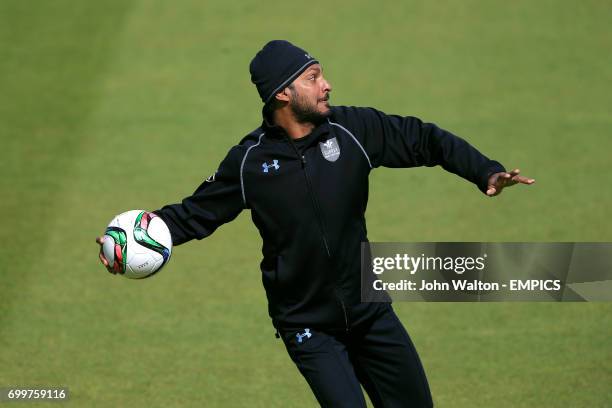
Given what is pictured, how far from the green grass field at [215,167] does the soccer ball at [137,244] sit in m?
2.07

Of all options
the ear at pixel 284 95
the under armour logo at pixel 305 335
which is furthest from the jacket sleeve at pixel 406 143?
the under armour logo at pixel 305 335

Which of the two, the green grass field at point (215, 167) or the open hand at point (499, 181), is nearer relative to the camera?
the open hand at point (499, 181)

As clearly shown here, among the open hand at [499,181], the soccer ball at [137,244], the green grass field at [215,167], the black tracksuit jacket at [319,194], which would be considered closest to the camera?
the open hand at [499,181]

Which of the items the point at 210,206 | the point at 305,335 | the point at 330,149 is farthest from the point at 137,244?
the point at 330,149

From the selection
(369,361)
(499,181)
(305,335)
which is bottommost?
(369,361)

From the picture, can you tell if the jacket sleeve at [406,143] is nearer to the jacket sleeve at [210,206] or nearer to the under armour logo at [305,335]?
the jacket sleeve at [210,206]

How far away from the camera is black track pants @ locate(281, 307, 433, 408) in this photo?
18.6 ft

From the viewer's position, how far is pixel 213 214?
5.84m

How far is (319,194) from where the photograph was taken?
18.4 ft

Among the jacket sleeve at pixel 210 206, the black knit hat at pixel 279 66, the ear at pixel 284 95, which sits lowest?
the jacket sleeve at pixel 210 206

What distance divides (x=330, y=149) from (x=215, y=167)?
5.88 metres

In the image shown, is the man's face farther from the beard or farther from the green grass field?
the green grass field

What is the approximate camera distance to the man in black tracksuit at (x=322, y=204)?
5.62m

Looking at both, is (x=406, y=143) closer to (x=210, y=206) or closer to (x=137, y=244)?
(x=210, y=206)
